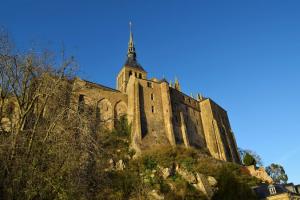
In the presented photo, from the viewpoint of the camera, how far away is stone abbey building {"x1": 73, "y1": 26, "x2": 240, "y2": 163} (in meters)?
35.3

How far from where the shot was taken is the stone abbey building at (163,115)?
35.3 metres

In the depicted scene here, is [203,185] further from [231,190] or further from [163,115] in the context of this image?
[163,115]

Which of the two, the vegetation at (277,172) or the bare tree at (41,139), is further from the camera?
the vegetation at (277,172)

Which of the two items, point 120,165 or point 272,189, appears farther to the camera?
point 120,165

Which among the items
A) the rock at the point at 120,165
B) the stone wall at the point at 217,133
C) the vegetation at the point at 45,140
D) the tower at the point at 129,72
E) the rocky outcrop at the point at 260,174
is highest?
the tower at the point at 129,72

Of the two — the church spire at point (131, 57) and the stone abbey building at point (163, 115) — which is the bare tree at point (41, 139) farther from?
the church spire at point (131, 57)

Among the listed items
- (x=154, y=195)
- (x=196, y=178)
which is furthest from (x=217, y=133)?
(x=154, y=195)

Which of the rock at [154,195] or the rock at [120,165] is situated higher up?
the rock at [120,165]

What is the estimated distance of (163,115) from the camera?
38500 mm

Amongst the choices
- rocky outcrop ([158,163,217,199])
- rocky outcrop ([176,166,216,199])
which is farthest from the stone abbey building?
rocky outcrop ([176,166,216,199])

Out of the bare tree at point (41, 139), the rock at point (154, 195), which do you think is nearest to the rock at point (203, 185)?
the rock at point (154, 195)

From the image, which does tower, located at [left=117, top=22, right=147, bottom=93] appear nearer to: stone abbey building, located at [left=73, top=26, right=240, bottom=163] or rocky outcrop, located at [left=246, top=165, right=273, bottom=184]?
stone abbey building, located at [left=73, top=26, right=240, bottom=163]

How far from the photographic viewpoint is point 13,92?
36.7 feet

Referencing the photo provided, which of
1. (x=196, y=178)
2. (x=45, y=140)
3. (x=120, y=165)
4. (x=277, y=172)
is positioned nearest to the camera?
(x=45, y=140)
